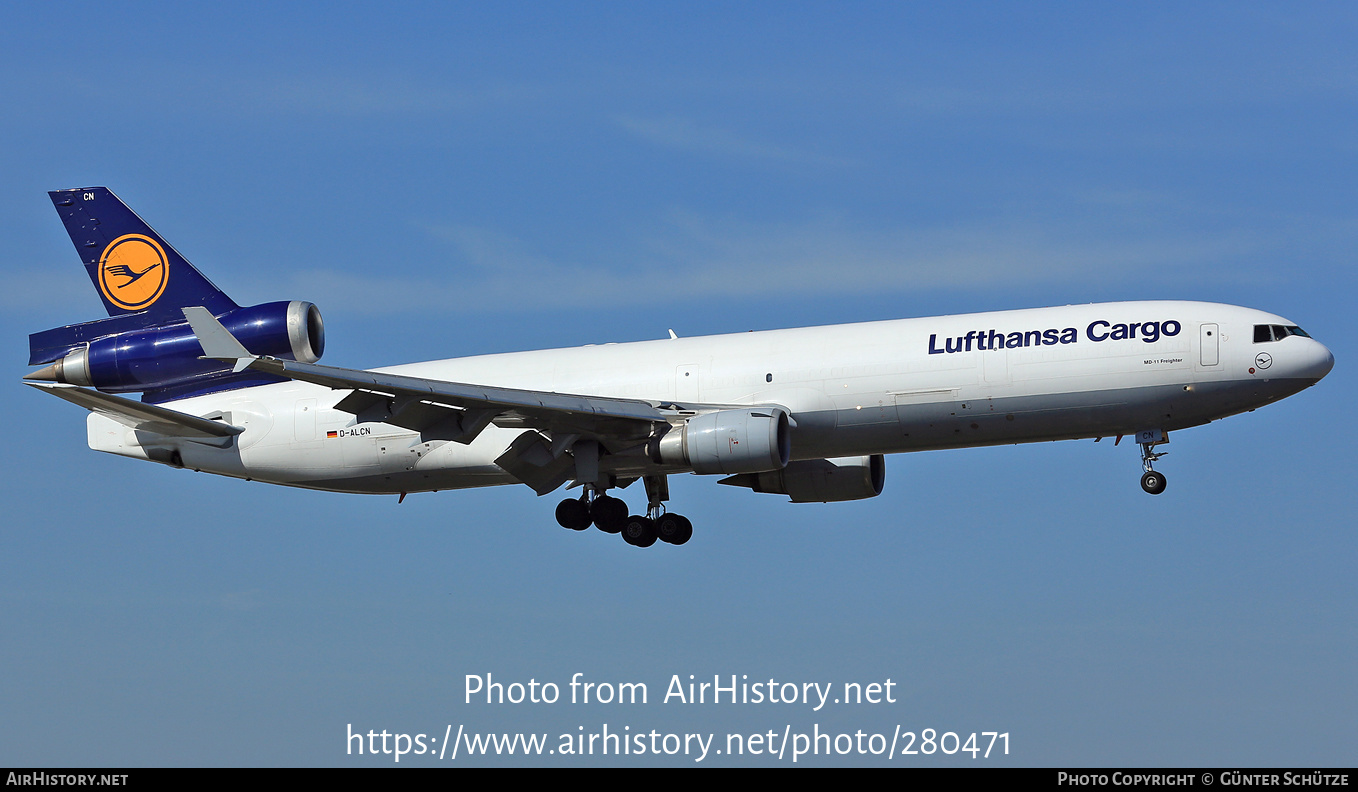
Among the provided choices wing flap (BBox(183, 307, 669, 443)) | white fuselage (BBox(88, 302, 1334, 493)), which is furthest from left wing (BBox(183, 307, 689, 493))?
white fuselage (BBox(88, 302, 1334, 493))

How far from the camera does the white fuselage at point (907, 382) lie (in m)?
35.9

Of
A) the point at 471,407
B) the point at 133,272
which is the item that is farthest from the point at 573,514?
the point at 133,272

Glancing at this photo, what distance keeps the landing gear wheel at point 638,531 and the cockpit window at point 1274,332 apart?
15938mm

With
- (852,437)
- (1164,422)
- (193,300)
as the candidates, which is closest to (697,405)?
(852,437)

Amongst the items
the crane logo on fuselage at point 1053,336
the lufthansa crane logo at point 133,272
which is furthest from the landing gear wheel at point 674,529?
the lufthansa crane logo at point 133,272

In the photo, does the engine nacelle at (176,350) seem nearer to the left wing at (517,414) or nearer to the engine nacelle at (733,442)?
the left wing at (517,414)

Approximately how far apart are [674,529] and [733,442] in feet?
21.9

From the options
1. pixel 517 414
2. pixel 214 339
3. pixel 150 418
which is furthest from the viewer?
pixel 150 418

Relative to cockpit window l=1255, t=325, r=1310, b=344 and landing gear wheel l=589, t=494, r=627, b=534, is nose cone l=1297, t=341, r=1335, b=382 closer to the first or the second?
cockpit window l=1255, t=325, r=1310, b=344

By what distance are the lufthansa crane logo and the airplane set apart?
56mm

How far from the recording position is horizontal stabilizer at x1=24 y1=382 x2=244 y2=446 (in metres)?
37.7

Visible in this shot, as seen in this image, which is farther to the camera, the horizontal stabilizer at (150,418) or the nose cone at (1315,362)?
the horizontal stabilizer at (150,418)

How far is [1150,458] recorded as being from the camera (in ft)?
122

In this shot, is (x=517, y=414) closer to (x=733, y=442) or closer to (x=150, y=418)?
(x=733, y=442)
